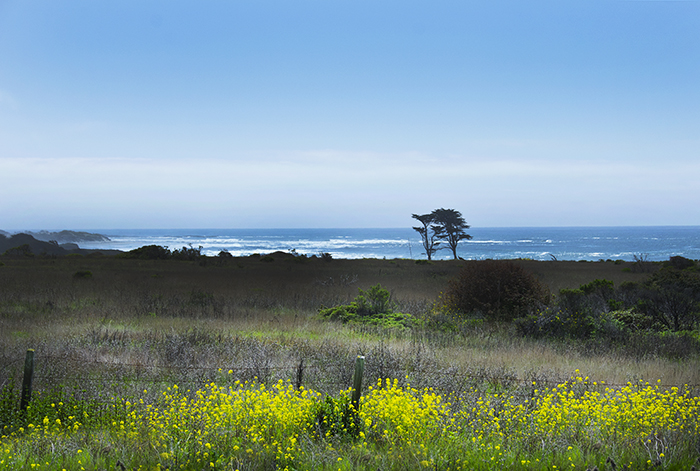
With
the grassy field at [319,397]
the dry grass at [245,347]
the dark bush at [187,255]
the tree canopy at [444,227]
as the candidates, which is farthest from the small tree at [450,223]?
the grassy field at [319,397]

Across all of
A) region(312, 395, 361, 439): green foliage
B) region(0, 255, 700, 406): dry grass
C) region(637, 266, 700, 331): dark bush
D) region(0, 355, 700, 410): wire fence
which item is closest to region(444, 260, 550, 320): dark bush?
region(0, 255, 700, 406): dry grass

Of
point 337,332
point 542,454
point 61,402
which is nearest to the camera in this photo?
point 542,454

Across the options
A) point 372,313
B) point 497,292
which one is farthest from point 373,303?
point 497,292

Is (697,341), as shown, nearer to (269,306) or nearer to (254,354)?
(254,354)

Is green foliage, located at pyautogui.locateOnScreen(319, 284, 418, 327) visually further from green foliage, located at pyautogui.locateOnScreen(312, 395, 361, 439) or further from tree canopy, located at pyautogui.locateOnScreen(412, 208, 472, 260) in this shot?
tree canopy, located at pyautogui.locateOnScreen(412, 208, 472, 260)

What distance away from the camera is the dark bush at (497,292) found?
15.6m

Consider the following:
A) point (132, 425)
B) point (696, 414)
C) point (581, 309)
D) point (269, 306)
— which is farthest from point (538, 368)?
point (269, 306)

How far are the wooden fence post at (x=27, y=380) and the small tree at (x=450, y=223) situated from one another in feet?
185

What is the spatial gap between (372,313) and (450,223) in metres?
46.0

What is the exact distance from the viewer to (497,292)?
52.4 feet

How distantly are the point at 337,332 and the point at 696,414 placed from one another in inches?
343

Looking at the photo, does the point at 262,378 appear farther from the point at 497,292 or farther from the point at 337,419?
the point at 497,292

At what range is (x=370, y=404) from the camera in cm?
610

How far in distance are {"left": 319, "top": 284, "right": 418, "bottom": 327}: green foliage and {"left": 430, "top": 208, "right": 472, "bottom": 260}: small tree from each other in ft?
146
